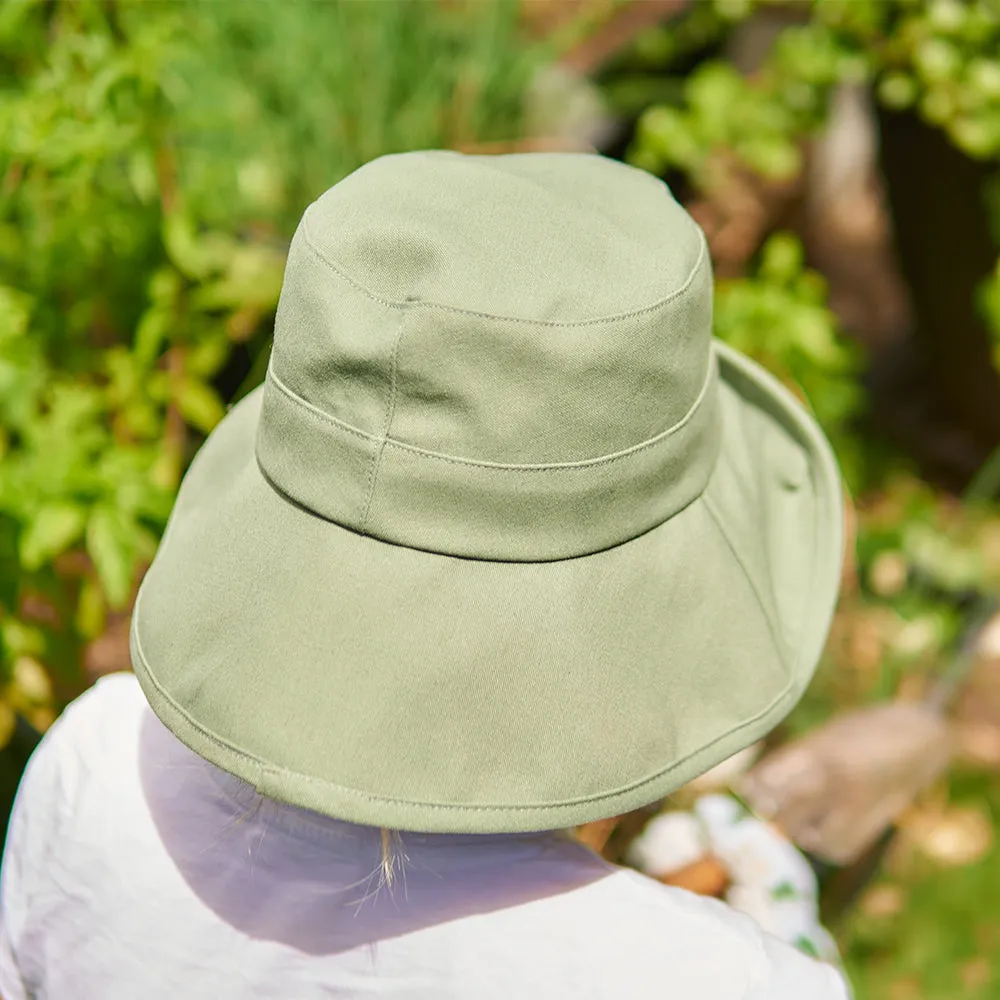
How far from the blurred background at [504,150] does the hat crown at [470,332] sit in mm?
728

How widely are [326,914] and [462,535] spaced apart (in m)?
0.46

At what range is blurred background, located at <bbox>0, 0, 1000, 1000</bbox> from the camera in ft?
6.03

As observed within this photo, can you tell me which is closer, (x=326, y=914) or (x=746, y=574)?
(x=326, y=914)

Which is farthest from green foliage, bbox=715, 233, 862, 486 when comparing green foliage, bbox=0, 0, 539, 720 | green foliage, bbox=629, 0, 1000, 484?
green foliage, bbox=0, 0, 539, 720

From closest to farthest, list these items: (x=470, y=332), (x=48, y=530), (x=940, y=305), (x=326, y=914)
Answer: (x=470, y=332)
(x=326, y=914)
(x=48, y=530)
(x=940, y=305)

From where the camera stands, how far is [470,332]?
979 millimetres

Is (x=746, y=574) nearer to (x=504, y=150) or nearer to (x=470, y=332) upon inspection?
(x=470, y=332)

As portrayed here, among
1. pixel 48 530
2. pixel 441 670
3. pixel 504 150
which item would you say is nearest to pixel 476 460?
pixel 441 670

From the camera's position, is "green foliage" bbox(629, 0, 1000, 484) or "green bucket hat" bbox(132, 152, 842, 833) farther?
"green foliage" bbox(629, 0, 1000, 484)

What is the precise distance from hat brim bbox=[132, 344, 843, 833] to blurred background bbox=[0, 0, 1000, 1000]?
575 mm

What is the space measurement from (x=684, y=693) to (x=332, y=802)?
1.33ft

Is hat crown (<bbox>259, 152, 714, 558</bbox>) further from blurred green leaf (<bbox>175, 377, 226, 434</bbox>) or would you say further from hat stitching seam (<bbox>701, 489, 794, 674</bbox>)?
blurred green leaf (<bbox>175, 377, 226, 434</bbox>)

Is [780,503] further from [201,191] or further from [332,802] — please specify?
[201,191]

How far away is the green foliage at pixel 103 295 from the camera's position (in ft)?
5.54
